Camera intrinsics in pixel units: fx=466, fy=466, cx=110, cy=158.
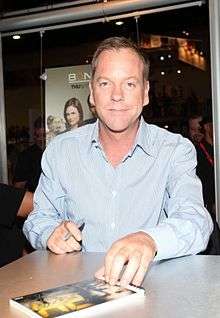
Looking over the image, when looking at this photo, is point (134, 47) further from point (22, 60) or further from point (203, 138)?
point (22, 60)

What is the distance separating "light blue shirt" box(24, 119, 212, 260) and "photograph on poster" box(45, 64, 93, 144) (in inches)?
67.5

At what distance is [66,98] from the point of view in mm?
3500

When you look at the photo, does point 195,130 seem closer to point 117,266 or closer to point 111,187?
point 111,187

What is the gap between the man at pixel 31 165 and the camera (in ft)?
12.6

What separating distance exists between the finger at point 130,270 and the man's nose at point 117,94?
0.65 meters

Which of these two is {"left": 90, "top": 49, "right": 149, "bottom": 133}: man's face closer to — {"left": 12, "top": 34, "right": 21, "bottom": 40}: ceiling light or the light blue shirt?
the light blue shirt

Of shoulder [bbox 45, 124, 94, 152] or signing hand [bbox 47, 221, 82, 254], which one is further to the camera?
shoulder [bbox 45, 124, 94, 152]

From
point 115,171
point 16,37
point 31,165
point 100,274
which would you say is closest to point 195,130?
point 31,165

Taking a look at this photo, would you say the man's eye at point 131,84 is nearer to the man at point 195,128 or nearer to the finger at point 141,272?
the finger at point 141,272

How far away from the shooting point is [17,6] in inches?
143

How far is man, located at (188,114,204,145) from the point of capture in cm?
341

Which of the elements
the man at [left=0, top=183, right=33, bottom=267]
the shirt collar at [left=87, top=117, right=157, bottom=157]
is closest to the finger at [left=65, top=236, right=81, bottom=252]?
the shirt collar at [left=87, top=117, right=157, bottom=157]

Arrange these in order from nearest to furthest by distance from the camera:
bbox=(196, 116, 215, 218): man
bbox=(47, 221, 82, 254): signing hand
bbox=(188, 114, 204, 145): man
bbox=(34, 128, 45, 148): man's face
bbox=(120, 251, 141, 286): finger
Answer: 1. bbox=(120, 251, 141, 286): finger
2. bbox=(47, 221, 82, 254): signing hand
3. bbox=(196, 116, 215, 218): man
4. bbox=(188, 114, 204, 145): man
5. bbox=(34, 128, 45, 148): man's face

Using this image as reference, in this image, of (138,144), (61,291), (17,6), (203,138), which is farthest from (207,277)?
(17,6)
